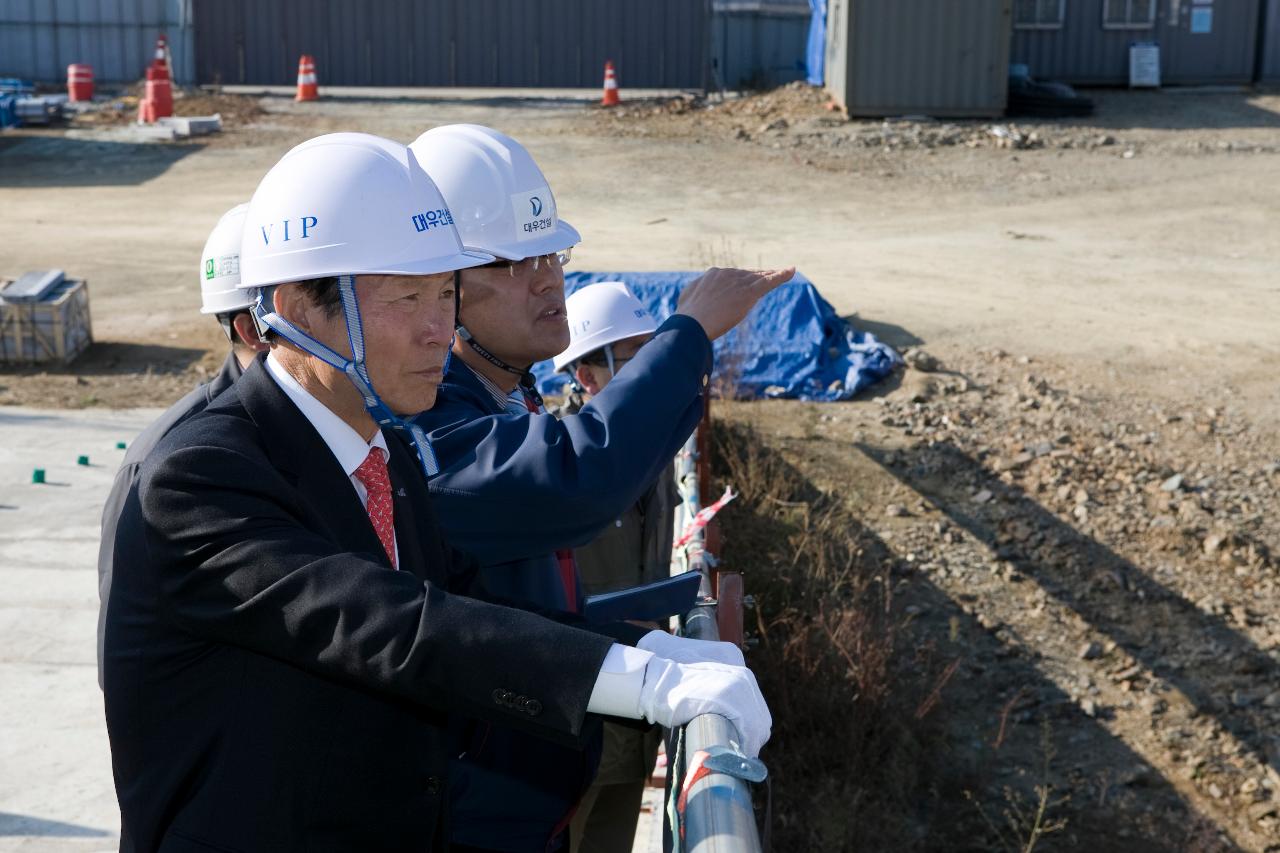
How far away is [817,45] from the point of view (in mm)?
24969

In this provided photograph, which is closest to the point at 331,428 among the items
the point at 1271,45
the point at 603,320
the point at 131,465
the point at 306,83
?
the point at 131,465

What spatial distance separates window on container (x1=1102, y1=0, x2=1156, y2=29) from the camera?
80.4 feet

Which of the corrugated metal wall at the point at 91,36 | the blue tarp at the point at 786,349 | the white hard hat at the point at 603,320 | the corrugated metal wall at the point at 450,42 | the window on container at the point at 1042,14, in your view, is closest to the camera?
the white hard hat at the point at 603,320

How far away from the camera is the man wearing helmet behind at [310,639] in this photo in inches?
73.3

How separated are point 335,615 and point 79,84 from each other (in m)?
27.6

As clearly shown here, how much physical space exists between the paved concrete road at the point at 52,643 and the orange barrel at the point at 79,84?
63.8 feet

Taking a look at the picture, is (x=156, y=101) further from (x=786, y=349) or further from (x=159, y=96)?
(x=786, y=349)

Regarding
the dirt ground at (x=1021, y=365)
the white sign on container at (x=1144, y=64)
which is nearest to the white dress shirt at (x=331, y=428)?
the dirt ground at (x=1021, y=365)

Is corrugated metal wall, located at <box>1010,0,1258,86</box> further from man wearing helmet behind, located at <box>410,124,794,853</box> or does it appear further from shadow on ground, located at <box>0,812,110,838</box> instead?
man wearing helmet behind, located at <box>410,124,794,853</box>

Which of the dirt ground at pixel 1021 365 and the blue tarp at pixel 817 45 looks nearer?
the dirt ground at pixel 1021 365

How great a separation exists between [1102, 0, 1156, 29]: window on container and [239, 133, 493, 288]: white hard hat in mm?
24307

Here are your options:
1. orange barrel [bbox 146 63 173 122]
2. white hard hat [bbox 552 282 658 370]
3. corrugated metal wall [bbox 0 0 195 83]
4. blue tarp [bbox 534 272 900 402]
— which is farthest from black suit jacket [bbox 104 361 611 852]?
corrugated metal wall [bbox 0 0 195 83]

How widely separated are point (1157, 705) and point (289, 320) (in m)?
6.85

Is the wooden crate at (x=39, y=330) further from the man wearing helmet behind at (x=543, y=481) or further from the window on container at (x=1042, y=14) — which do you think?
the window on container at (x=1042, y=14)
